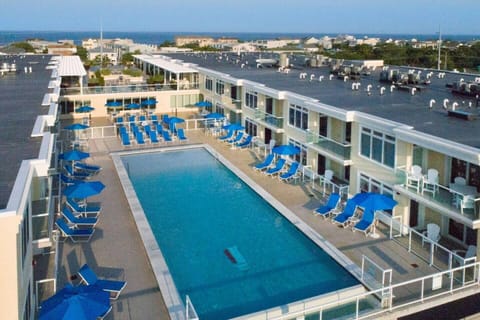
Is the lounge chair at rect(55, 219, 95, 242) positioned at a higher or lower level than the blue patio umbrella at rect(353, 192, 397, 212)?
lower

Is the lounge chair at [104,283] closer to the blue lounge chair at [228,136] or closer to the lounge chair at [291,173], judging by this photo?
the lounge chair at [291,173]

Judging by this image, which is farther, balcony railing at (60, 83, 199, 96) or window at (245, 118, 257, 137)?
balcony railing at (60, 83, 199, 96)

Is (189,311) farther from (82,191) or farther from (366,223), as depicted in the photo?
(82,191)

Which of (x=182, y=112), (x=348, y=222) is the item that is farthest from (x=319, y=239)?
(x=182, y=112)

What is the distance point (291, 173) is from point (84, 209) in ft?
28.5

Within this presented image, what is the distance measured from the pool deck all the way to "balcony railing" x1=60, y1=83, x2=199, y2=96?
1796cm

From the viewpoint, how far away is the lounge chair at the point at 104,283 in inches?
483

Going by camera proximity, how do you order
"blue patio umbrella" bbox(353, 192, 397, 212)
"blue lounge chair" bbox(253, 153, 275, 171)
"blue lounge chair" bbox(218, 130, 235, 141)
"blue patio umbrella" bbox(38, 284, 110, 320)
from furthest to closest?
"blue lounge chair" bbox(218, 130, 235, 141) → "blue lounge chair" bbox(253, 153, 275, 171) → "blue patio umbrella" bbox(353, 192, 397, 212) → "blue patio umbrella" bbox(38, 284, 110, 320)

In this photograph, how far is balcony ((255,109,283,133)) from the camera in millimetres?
25047

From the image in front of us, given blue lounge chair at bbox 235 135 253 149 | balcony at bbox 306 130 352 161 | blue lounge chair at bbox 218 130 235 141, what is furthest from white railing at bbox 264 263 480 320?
blue lounge chair at bbox 218 130 235 141

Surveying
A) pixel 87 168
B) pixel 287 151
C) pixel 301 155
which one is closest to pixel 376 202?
pixel 287 151

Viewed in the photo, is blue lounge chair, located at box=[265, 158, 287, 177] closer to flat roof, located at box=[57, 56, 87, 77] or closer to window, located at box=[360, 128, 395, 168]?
window, located at box=[360, 128, 395, 168]

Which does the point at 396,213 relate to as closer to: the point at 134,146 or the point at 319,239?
the point at 319,239

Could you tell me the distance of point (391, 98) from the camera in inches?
889
